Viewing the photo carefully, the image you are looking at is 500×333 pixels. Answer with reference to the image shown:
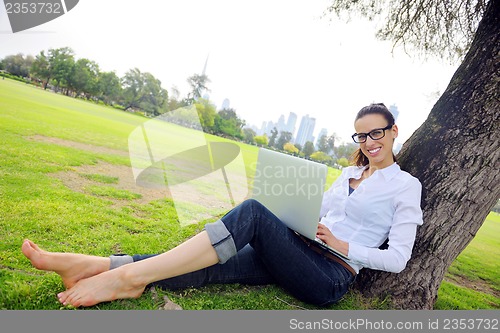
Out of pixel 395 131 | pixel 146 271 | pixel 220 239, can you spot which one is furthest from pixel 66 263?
pixel 395 131

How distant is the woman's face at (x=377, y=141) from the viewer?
222 cm

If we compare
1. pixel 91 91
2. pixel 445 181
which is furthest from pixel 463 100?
pixel 91 91

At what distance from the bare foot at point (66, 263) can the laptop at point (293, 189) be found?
3.51 feet

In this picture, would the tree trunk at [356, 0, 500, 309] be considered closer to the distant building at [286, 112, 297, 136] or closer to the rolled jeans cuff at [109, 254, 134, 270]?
the rolled jeans cuff at [109, 254, 134, 270]

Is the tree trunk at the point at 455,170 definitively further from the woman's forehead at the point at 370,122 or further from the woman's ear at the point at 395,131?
the woman's forehead at the point at 370,122

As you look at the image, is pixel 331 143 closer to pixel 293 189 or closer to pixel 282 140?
pixel 282 140

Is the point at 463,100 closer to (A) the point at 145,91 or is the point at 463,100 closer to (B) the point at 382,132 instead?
(B) the point at 382,132

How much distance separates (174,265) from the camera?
1.77 metres


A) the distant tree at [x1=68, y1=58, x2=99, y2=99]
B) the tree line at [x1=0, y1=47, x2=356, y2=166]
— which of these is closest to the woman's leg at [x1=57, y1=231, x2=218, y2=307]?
the tree line at [x1=0, y1=47, x2=356, y2=166]

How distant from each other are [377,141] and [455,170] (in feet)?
2.33

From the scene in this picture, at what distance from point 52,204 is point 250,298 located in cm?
250

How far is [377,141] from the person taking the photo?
2.23m

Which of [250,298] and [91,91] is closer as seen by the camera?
[250,298]

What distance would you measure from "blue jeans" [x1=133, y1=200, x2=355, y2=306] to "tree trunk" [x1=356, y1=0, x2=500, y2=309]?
2.44 ft
